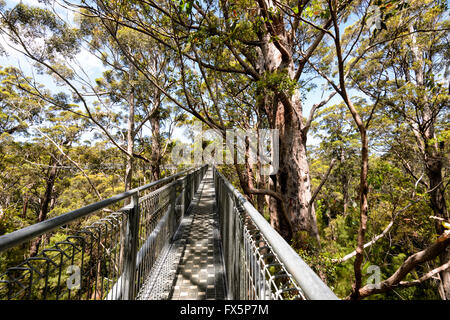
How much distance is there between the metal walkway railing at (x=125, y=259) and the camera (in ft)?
3.11

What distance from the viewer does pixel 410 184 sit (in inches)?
330

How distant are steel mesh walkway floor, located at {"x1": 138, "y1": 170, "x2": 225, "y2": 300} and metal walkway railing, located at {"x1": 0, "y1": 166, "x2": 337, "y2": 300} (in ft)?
0.64

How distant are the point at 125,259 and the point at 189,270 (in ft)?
5.21

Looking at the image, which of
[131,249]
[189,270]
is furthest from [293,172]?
[131,249]

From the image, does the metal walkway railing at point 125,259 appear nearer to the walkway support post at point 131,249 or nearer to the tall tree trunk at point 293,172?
the walkway support post at point 131,249

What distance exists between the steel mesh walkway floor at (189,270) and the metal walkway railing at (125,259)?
196 mm

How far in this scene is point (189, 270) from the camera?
→ 3.50 meters

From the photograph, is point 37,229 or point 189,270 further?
point 189,270

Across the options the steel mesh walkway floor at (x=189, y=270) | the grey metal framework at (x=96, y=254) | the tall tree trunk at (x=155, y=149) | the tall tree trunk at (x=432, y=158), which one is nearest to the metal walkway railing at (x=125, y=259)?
the grey metal framework at (x=96, y=254)

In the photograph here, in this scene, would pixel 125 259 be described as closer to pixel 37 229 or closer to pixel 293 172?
pixel 37 229

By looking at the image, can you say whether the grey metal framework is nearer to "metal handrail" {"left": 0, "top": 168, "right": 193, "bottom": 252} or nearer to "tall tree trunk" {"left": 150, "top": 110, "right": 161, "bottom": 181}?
"metal handrail" {"left": 0, "top": 168, "right": 193, "bottom": 252}

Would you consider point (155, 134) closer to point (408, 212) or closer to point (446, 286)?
point (408, 212)

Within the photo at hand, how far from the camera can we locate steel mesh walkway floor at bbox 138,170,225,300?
113 inches
